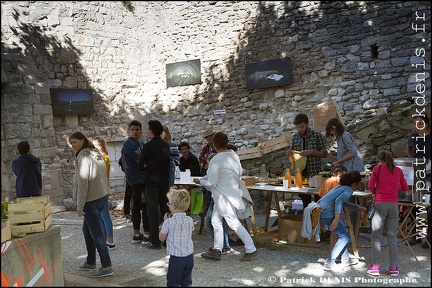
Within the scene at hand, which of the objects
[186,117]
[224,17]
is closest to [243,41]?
[224,17]

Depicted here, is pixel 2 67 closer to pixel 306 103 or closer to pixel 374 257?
pixel 306 103

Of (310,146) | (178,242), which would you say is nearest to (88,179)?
(178,242)

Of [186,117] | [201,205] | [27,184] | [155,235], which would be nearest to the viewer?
[155,235]

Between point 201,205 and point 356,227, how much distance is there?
6.98ft

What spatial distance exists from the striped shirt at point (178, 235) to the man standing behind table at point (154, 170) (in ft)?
5.63

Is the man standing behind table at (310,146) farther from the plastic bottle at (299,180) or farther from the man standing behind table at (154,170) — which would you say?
the man standing behind table at (154,170)

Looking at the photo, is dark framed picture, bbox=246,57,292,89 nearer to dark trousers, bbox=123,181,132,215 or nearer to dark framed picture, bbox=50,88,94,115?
dark framed picture, bbox=50,88,94,115

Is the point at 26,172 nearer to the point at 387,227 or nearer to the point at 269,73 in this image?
the point at 387,227

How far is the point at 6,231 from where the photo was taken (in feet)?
11.7

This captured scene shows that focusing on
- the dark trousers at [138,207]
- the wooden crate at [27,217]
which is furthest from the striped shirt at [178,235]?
the dark trousers at [138,207]

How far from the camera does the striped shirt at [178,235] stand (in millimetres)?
3471

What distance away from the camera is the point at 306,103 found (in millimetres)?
9633

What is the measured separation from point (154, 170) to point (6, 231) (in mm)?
2020

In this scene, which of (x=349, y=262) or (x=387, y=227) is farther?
(x=349, y=262)
